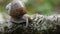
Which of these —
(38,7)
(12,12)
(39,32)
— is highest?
(38,7)

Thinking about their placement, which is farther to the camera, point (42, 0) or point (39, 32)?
point (42, 0)

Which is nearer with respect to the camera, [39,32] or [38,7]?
[39,32]

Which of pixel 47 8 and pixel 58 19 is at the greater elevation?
pixel 47 8

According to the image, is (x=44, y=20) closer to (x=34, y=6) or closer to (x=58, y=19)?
(x=58, y=19)

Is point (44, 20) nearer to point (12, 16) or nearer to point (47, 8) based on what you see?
point (12, 16)

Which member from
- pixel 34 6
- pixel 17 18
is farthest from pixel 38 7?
pixel 17 18

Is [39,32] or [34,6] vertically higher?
[34,6]

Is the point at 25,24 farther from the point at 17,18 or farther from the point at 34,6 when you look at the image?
the point at 34,6
